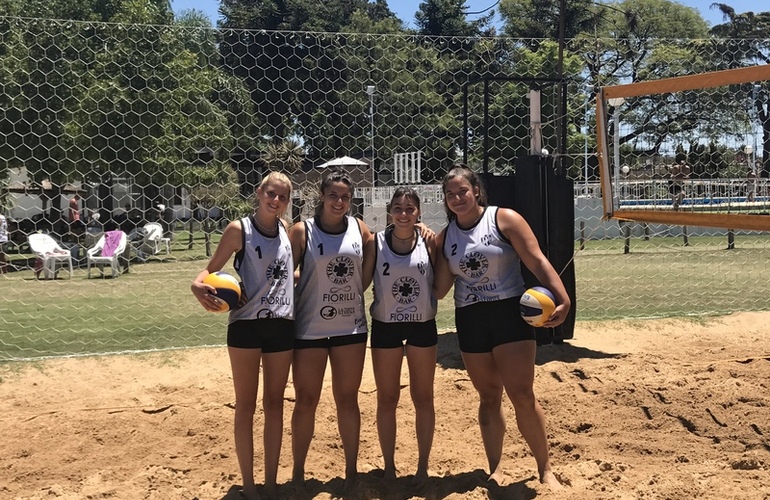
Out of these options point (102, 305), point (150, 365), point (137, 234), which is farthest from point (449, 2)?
point (150, 365)

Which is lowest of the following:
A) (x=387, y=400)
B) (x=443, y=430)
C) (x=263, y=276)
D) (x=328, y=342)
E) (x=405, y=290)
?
(x=443, y=430)

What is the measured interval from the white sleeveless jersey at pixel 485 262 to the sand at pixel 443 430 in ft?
3.16

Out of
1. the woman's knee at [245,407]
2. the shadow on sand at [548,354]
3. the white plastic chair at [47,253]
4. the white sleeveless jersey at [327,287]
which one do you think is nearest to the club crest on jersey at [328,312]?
the white sleeveless jersey at [327,287]

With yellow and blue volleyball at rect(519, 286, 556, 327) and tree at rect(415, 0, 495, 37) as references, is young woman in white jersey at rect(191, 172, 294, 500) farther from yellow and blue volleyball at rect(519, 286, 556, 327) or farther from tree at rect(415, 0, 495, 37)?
tree at rect(415, 0, 495, 37)

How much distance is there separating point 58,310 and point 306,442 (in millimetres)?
6170

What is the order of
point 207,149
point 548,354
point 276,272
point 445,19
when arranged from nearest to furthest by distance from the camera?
point 276,272 → point 548,354 → point 207,149 → point 445,19

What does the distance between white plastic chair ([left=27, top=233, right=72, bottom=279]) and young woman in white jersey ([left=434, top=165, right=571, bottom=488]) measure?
1022 cm

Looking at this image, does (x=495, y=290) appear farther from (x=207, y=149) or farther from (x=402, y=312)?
(x=207, y=149)

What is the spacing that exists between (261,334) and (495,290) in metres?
1.16

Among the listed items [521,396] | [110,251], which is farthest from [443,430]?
[110,251]

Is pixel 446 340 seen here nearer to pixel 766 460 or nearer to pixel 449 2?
pixel 766 460

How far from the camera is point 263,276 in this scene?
3.55 meters

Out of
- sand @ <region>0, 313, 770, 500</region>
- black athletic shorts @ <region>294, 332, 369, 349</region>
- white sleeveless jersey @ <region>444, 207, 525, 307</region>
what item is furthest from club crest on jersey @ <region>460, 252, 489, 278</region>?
sand @ <region>0, 313, 770, 500</region>

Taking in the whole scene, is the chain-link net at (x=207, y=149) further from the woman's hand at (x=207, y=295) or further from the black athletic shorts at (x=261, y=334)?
the woman's hand at (x=207, y=295)
